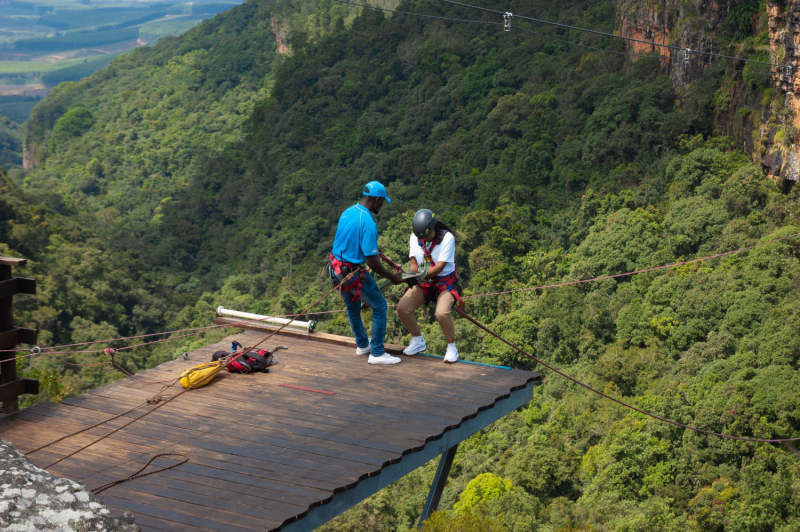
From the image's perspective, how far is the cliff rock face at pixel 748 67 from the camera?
2733 centimetres

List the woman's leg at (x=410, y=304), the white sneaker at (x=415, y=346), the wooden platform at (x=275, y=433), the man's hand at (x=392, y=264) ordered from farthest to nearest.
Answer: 1. the white sneaker at (x=415, y=346)
2. the man's hand at (x=392, y=264)
3. the woman's leg at (x=410, y=304)
4. the wooden platform at (x=275, y=433)

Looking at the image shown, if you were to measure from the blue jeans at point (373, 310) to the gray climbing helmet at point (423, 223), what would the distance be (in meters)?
0.74

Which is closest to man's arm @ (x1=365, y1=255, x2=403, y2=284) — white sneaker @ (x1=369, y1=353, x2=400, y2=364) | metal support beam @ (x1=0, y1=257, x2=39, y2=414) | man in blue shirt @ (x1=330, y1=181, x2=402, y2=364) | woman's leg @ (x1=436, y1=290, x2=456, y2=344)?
man in blue shirt @ (x1=330, y1=181, x2=402, y2=364)

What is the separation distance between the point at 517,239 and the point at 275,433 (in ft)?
109

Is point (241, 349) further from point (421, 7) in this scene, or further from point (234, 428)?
point (421, 7)

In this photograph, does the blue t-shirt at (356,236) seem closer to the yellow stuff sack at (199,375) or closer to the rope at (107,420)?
the yellow stuff sack at (199,375)

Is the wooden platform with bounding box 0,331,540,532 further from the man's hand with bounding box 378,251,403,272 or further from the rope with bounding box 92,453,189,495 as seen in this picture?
the man's hand with bounding box 378,251,403,272

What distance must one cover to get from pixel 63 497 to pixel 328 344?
5063 mm

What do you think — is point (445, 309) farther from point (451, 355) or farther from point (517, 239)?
point (517, 239)

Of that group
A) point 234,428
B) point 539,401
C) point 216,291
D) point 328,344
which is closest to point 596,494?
point 539,401

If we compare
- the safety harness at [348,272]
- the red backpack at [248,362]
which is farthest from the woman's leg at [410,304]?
the red backpack at [248,362]

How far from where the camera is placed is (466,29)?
62.9 metres

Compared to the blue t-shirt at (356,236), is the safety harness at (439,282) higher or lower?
lower

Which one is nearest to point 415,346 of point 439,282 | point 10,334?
point 439,282
